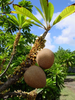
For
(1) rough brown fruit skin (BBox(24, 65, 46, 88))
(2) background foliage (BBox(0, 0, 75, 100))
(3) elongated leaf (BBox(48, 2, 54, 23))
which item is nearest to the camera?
(1) rough brown fruit skin (BBox(24, 65, 46, 88))

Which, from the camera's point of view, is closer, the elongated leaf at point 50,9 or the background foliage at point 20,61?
the elongated leaf at point 50,9

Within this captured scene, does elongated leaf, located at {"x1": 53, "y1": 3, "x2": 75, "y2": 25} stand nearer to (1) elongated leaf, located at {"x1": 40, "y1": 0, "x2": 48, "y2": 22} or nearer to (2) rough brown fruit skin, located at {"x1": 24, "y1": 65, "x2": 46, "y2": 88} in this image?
(1) elongated leaf, located at {"x1": 40, "y1": 0, "x2": 48, "y2": 22}

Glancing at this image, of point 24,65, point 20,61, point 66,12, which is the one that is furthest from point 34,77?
point 20,61

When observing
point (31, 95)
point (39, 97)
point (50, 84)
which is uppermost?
point (31, 95)

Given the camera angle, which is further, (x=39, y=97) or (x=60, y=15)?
(x=39, y=97)

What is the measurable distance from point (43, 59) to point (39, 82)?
0.28 m

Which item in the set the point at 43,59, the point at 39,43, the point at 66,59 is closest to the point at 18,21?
the point at 39,43

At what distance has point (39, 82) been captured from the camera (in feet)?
4.21

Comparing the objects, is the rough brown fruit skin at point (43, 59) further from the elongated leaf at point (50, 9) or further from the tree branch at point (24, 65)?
the elongated leaf at point (50, 9)

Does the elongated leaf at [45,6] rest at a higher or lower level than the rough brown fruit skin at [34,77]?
higher

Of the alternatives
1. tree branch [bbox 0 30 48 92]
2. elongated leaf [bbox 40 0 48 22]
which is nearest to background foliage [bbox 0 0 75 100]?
tree branch [bbox 0 30 48 92]

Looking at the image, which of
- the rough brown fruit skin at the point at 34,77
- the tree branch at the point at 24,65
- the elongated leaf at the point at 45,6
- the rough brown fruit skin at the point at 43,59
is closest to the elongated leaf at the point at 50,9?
the elongated leaf at the point at 45,6

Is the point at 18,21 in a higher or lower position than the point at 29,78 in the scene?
higher

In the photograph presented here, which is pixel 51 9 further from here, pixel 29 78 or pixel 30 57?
pixel 29 78
